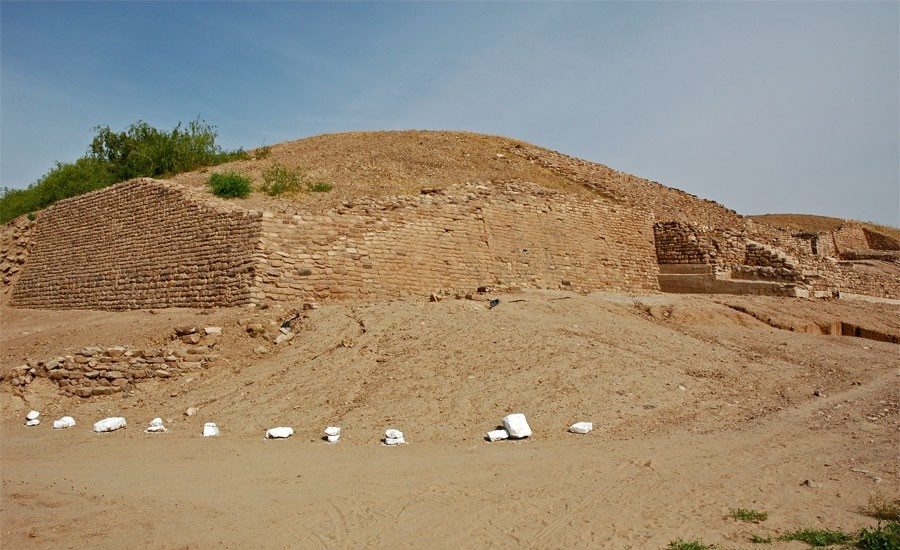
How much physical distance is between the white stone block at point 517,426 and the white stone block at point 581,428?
0.41m

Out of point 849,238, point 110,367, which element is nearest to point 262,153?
point 110,367

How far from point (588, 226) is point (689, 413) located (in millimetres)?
10647

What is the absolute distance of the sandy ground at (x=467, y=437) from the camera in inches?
181

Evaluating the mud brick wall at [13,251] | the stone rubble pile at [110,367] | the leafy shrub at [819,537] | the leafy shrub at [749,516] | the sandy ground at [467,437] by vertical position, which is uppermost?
the mud brick wall at [13,251]

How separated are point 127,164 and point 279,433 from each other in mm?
17035

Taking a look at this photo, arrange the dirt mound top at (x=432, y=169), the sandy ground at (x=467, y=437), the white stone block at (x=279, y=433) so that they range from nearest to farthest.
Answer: the sandy ground at (x=467, y=437) < the white stone block at (x=279, y=433) < the dirt mound top at (x=432, y=169)

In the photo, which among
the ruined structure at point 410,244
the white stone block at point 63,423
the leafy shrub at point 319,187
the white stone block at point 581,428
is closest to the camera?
the white stone block at point 581,428

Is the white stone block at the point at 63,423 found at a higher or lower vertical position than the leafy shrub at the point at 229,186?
lower

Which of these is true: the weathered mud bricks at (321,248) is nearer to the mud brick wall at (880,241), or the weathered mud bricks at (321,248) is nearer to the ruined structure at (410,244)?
the ruined structure at (410,244)

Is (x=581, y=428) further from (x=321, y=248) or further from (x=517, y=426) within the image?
(x=321, y=248)

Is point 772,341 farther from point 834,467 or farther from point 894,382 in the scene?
point 834,467

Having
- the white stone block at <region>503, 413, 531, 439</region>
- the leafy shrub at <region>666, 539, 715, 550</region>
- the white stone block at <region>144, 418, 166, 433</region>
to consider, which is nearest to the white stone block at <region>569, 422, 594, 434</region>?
the white stone block at <region>503, 413, 531, 439</region>

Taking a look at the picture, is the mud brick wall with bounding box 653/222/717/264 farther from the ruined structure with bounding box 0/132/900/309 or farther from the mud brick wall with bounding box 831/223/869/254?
the mud brick wall with bounding box 831/223/869/254

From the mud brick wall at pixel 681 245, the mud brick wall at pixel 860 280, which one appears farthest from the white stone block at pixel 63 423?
the mud brick wall at pixel 860 280
